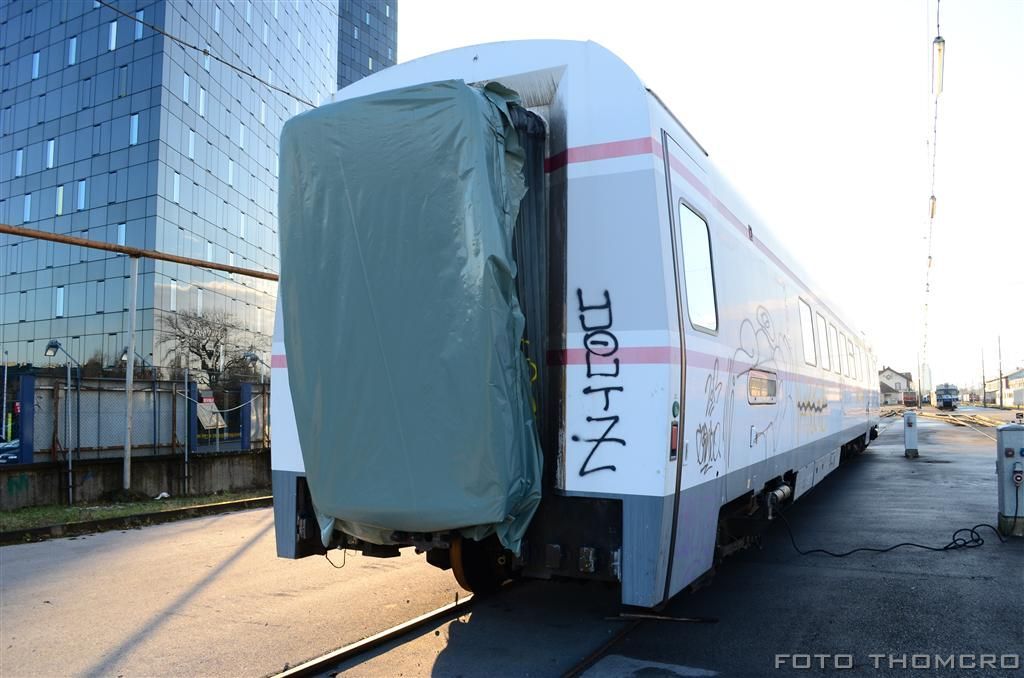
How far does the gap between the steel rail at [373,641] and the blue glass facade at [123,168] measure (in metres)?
27.2

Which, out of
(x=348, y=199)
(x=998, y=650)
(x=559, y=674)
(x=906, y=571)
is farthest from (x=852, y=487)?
(x=348, y=199)

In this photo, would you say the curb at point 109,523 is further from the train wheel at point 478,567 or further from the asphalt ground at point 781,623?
the asphalt ground at point 781,623

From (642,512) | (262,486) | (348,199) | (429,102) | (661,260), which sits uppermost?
(429,102)

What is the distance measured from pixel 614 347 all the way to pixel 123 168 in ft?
103

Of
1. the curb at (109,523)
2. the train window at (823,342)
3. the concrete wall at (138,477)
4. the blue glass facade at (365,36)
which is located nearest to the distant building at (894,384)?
the blue glass facade at (365,36)

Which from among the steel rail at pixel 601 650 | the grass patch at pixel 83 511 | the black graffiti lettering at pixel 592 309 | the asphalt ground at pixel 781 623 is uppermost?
the black graffiti lettering at pixel 592 309

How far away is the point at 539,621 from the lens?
18.5 feet

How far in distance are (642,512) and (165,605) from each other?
440 centimetres

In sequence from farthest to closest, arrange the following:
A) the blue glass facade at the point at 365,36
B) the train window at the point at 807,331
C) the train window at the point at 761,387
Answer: the blue glass facade at the point at 365,36
the train window at the point at 807,331
the train window at the point at 761,387

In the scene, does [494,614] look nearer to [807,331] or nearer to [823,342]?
[807,331]

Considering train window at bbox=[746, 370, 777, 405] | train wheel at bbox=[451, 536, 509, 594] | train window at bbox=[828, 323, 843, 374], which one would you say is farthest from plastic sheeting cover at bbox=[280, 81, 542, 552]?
train window at bbox=[828, 323, 843, 374]

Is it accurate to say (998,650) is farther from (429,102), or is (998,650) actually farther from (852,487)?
(852,487)

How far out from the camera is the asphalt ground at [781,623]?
15.6 ft

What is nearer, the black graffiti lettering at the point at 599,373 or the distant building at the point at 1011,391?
the black graffiti lettering at the point at 599,373
